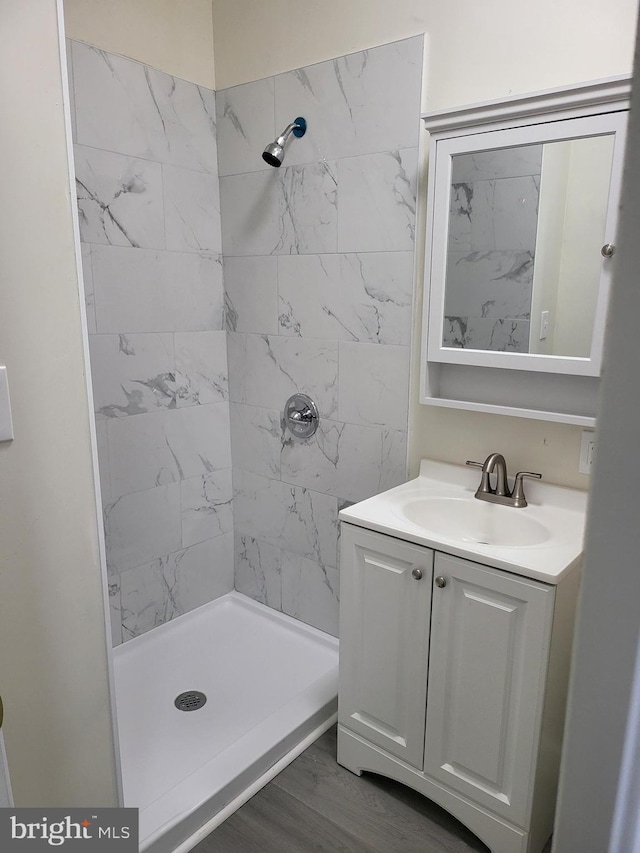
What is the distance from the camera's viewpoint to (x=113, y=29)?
6.71ft

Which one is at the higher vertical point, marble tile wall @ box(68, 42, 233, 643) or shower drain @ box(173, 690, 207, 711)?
marble tile wall @ box(68, 42, 233, 643)

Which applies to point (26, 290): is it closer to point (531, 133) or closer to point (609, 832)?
point (609, 832)

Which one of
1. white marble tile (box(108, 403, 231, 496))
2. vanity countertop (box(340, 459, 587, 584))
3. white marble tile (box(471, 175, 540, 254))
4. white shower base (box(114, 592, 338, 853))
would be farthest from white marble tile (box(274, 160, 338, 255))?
white shower base (box(114, 592, 338, 853))

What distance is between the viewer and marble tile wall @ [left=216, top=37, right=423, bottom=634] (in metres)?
1.97

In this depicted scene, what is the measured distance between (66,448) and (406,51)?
1.57 metres

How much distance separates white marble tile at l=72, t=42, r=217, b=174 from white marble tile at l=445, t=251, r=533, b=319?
1.20 metres

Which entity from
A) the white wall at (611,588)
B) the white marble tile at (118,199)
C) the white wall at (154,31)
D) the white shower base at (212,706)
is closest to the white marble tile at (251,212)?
the white marble tile at (118,199)

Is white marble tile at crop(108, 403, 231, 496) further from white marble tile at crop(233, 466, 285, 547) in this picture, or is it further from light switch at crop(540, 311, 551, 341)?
light switch at crop(540, 311, 551, 341)

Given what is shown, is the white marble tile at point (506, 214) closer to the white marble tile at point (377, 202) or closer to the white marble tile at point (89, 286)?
the white marble tile at point (377, 202)

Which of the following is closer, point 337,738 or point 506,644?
point 506,644

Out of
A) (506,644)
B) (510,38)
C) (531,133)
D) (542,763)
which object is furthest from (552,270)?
(542,763)

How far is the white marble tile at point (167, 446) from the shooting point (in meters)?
2.30

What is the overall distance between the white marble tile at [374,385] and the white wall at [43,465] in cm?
114

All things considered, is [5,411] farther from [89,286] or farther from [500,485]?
[500,485]
